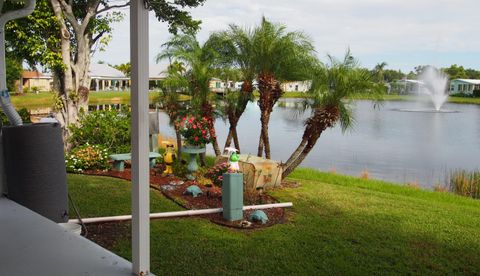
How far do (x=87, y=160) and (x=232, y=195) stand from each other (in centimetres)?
430

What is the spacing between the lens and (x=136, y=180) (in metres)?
2.06

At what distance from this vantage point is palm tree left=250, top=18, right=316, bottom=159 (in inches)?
340

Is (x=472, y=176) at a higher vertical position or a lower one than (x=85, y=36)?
lower

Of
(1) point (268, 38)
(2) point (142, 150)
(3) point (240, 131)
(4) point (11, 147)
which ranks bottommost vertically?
(3) point (240, 131)

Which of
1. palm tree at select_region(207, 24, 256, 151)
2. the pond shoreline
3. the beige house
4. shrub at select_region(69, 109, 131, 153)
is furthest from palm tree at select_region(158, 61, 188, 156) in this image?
the beige house

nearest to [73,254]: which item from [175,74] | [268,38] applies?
[268,38]

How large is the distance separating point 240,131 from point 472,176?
12498 mm

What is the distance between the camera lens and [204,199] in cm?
650

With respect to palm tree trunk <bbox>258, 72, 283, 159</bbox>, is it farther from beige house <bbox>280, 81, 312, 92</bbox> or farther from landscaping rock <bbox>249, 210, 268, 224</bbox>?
landscaping rock <bbox>249, 210, 268, 224</bbox>

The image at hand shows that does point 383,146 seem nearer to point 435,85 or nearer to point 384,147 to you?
point 384,147

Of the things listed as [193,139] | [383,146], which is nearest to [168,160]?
[193,139]

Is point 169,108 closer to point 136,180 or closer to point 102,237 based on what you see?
point 102,237

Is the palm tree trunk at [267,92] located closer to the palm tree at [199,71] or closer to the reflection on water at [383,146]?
the reflection on water at [383,146]

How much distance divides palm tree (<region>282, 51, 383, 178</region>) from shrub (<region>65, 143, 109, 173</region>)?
4.07 meters
